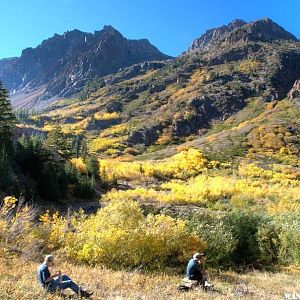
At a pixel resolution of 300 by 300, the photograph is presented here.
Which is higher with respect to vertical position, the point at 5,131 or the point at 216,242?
the point at 5,131

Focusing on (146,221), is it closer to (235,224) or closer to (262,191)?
(235,224)

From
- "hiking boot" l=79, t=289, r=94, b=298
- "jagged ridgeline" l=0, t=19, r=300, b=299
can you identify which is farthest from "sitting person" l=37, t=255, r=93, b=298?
"jagged ridgeline" l=0, t=19, r=300, b=299

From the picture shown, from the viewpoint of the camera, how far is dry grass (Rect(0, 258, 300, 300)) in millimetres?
13922

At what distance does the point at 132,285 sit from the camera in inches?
647

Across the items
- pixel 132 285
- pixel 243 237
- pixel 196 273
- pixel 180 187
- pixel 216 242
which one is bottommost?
pixel 180 187

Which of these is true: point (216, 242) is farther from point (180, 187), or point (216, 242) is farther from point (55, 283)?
point (180, 187)

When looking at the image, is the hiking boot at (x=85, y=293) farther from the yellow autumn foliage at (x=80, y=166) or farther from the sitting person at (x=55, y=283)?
the yellow autumn foliage at (x=80, y=166)

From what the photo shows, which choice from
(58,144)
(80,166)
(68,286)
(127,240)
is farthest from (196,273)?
(80,166)

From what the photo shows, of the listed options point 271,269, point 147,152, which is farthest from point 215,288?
point 147,152

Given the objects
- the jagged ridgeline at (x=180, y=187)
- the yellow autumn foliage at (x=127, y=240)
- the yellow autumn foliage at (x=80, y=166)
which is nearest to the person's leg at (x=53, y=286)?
the jagged ridgeline at (x=180, y=187)

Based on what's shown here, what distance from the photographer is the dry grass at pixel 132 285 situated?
13.9 meters

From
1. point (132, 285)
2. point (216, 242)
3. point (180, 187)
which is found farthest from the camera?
point (180, 187)

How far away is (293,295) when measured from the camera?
17125 mm

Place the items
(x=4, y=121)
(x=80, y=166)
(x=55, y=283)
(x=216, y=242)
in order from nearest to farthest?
1. (x=55, y=283)
2. (x=216, y=242)
3. (x=4, y=121)
4. (x=80, y=166)
